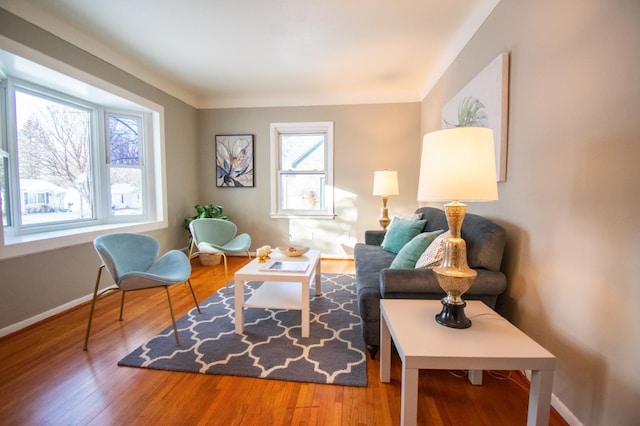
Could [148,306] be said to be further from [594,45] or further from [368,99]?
[368,99]

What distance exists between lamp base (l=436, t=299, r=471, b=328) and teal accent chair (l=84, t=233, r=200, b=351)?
1.69 metres

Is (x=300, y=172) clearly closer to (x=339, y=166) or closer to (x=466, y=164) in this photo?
(x=339, y=166)

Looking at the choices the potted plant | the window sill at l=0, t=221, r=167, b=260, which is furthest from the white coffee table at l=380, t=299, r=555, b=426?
the potted plant

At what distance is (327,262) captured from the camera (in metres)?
4.16

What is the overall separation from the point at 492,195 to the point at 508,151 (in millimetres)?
901

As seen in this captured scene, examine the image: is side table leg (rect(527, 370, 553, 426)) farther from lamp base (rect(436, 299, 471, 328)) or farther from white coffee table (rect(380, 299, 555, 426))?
lamp base (rect(436, 299, 471, 328))

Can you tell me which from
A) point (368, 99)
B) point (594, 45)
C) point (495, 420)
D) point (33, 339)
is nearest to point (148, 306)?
point (33, 339)

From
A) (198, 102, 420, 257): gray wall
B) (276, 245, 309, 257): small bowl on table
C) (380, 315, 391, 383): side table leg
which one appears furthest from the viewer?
(198, 102, 420, 257): gray wall

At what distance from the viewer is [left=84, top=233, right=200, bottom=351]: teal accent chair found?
1.87m

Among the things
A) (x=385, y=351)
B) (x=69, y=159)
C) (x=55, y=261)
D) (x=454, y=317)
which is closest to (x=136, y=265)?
(x=55, y=261)

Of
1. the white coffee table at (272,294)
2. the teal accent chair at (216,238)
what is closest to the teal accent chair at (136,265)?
the white coffee table at (272,294)

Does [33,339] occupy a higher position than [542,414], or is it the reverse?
[542,414]

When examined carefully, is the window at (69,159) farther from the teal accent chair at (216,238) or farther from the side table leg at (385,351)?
the side table leg at (385,351)

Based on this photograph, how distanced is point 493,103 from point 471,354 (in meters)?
1.70
